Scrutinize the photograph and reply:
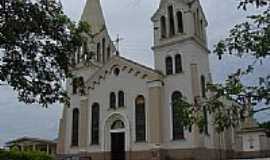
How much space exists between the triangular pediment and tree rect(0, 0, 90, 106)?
785 inches

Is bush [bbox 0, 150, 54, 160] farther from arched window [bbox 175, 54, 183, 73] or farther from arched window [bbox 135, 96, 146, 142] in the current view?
arched window [bbox 175, 54, 183, 73]

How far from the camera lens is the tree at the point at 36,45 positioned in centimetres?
829

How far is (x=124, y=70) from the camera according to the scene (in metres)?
31.7

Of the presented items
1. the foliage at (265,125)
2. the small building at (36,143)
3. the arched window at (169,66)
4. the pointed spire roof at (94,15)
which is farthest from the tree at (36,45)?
the small building at (36,143)

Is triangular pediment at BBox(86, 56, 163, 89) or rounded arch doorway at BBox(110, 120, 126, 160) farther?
rounded arch doorway at BBox(110, 120, 126, 160)

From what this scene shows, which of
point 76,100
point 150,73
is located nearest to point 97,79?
point 76,100

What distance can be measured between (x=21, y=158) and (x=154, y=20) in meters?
16.4

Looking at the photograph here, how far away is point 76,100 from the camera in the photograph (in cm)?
3469

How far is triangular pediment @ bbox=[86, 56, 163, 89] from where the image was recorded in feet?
97.6

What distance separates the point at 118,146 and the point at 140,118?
3.39 m

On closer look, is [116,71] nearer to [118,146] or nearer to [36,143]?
[118,146]

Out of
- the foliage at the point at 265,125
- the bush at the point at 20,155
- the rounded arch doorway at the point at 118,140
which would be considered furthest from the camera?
the rounded arch doorway at the point at 118,140

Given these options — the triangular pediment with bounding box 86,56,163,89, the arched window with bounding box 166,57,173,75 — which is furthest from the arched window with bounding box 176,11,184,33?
the triangular pediment with bounding box 86,56,163,89

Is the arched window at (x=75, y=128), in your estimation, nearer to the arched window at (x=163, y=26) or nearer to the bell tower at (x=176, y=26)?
the bell tower at (x=176, y=26)
